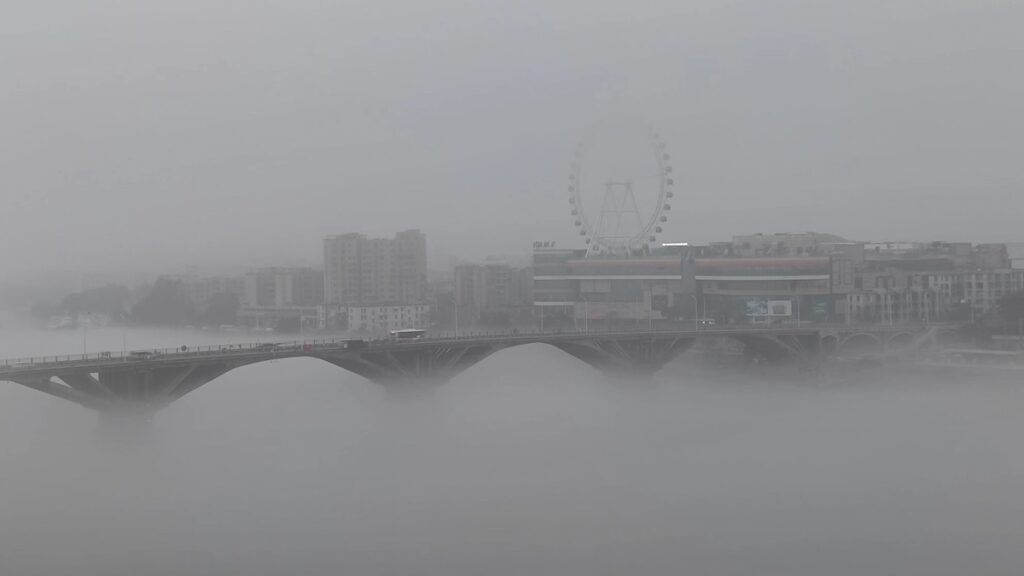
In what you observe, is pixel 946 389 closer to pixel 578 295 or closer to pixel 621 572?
pixel 578 295

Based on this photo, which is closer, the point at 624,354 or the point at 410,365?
the point at 410,365

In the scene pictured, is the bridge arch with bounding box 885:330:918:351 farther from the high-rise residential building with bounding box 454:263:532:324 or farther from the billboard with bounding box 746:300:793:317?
the high-rise residential building with bounding box 454:263:532:324

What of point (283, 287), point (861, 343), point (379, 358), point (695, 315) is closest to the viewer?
point (379, 358)

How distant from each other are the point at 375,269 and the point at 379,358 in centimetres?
692

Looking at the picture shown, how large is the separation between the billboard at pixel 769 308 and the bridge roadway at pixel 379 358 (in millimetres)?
1689

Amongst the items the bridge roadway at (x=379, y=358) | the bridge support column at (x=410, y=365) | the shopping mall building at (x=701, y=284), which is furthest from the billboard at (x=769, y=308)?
the bridge support column at (x=410, y=365)

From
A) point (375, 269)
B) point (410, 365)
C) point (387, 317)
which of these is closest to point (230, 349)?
point (410, 365)

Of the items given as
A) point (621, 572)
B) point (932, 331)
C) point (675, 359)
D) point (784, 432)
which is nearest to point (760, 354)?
point (675, 359)

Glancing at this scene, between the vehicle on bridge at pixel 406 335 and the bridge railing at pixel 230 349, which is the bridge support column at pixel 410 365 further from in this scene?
the vehicle on bridge at pixel 406 335

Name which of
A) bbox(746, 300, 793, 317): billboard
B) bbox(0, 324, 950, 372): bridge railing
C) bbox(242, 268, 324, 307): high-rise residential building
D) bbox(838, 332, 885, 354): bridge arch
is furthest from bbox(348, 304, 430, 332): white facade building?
bbox(838, 332, 885, 354): bridge arch

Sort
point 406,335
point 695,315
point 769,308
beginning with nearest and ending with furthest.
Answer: point 406,335 → point 769,308 → point 695,315

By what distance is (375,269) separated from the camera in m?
22.2

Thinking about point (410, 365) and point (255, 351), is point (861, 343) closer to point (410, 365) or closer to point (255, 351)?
point (410, 365)

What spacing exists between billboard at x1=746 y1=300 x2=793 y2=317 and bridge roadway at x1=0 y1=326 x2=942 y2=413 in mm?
1689
